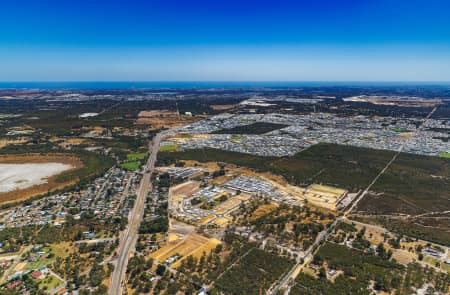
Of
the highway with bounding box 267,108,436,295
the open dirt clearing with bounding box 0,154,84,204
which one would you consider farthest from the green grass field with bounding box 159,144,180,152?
the highway with bounding box 267,108,436,295

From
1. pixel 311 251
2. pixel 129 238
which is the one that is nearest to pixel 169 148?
pixel 129 238

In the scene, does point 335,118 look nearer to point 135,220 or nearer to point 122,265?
point 135,220

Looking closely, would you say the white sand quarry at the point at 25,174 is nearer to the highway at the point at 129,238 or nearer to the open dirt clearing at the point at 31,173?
the open dirt clearing at the point at 31,173

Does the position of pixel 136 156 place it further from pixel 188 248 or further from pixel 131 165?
pixel 188 248

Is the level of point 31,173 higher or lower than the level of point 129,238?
higher

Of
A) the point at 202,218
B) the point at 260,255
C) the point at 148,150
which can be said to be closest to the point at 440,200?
the point at 260,255

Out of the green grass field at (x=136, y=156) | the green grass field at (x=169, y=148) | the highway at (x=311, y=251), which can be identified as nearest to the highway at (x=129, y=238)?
the green grass field at (x=136, y=156)

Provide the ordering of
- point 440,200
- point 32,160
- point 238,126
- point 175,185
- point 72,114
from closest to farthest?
point 440,200 → point 175,185 → point 32,160 → point 238,126 → point 72,114
